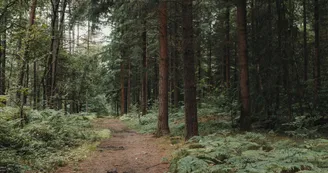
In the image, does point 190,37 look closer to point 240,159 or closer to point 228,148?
point 228,148

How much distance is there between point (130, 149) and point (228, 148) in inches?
162

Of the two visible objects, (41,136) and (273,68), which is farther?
(273,68)

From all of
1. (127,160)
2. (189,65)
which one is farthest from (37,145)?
(189,65)

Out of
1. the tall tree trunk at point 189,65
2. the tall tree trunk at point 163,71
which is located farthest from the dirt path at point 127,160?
the tall tree trunk at point 163,71

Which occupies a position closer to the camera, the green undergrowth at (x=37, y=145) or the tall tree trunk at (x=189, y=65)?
the green undergrowth at (x=37, y=145)

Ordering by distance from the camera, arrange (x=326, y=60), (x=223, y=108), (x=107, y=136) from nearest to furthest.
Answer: (x=107, y=136), (x=223, y=108), (x=326, y=60)

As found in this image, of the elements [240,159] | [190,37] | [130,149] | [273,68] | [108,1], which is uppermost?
[108,1]

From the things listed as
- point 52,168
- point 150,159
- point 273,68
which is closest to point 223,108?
point 273,68

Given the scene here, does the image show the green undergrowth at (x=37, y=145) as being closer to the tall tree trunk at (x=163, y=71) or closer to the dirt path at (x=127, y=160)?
the dirt path at (x=127, y=160)

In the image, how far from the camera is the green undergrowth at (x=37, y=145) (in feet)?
19.8

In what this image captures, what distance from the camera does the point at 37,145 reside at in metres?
7.52

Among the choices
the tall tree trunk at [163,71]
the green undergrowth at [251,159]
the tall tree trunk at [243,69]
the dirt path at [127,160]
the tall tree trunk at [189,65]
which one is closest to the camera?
the green undergrowth at [251,159]

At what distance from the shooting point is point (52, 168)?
20.2 ft

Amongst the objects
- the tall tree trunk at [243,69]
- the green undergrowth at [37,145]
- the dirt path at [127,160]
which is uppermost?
the tall tree trunk at [243,69]
